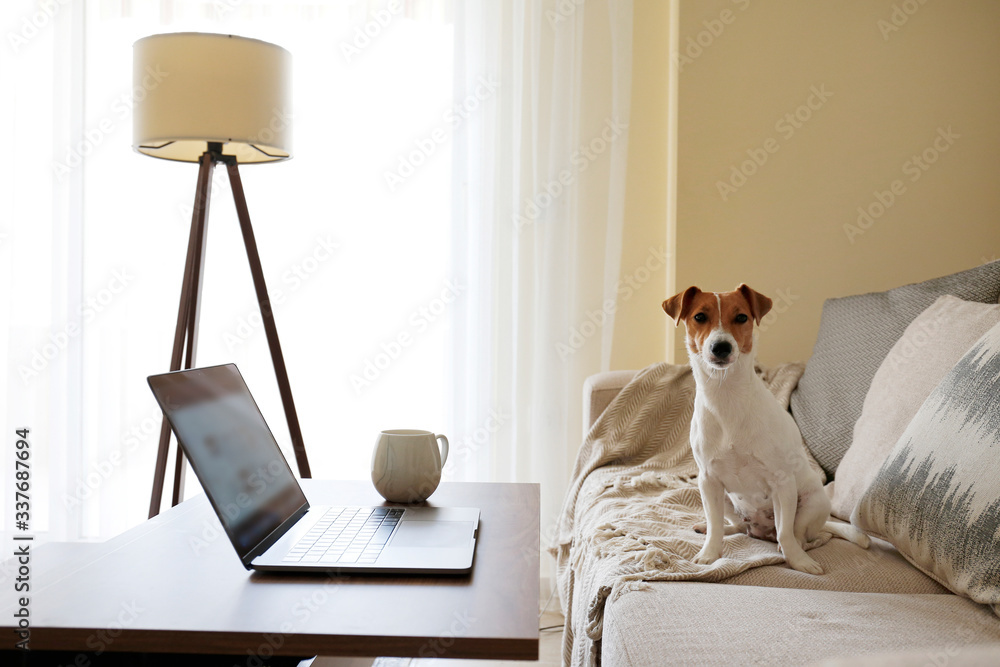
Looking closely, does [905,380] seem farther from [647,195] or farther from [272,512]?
[647,195]

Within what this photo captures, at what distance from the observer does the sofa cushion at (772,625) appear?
3.01 feet

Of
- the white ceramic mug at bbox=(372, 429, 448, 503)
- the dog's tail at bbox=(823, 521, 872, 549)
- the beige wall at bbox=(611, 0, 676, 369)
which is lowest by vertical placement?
the dog's tail at bbox=(823, 521, 872, 549)

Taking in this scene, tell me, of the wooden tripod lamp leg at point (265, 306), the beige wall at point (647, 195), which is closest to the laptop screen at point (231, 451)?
the wooden tripod lamp leg at point (265, 306)

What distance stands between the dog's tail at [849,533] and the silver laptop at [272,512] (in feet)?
2.51

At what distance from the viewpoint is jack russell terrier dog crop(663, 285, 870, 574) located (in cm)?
128

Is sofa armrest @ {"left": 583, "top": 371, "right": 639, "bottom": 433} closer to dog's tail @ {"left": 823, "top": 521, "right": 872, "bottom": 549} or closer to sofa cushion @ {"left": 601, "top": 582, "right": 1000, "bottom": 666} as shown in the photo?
dog's tail @ {"left": 823, "top": 521, "right": 872, "bottom": 549}

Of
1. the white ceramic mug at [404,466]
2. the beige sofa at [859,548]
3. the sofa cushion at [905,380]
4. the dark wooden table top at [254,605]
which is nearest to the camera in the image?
the dark wooden table top at [254,605]

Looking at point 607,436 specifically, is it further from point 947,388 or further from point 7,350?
point 7,350

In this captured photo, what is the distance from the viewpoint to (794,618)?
102 cm

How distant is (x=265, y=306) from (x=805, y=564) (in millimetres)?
1639

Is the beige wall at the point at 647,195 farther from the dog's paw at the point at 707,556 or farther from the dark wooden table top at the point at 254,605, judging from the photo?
the dark wooden table top at the point at 254,605

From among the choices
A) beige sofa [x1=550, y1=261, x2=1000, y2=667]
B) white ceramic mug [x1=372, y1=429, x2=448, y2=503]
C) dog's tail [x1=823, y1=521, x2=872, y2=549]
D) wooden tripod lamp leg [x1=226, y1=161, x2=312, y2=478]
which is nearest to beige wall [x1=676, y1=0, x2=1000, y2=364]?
beige sofa [x1=550, y1=261, x2=1000, y2=667]

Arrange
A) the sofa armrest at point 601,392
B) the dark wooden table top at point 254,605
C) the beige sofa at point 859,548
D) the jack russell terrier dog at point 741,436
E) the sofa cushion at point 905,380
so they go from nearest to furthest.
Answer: the dark wooden table top at point 254,605 < the beige sofa at point 859,548 < the jack russell terrier dog at point 741,436 < the sofa cushion at point 905,380 < the sofa armrest at point 601,392

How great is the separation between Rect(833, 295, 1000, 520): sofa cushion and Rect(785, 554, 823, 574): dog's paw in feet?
1.13
